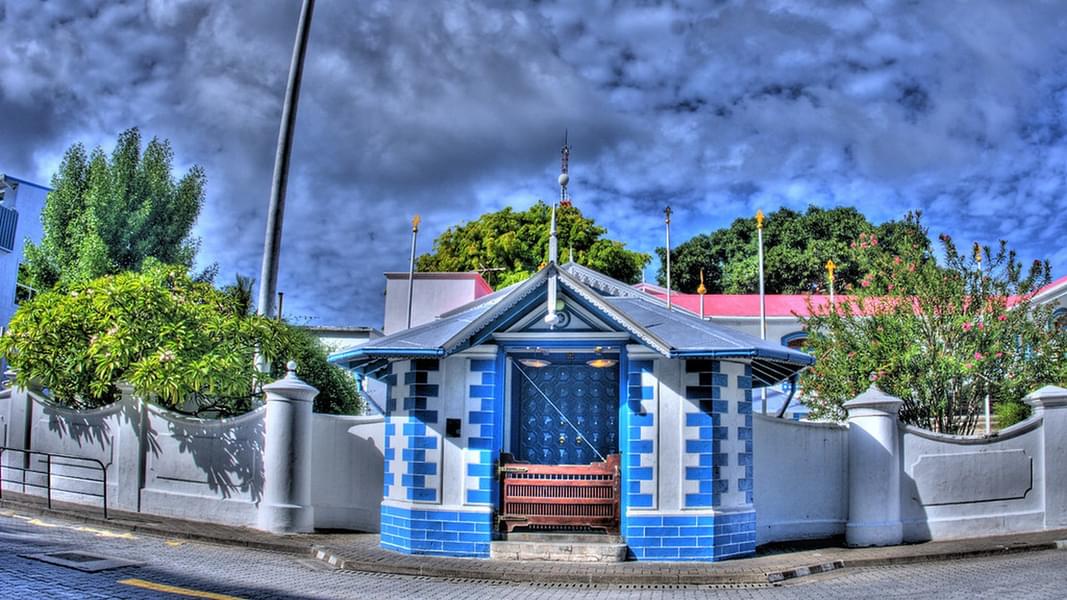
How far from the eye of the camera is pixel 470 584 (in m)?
10.3

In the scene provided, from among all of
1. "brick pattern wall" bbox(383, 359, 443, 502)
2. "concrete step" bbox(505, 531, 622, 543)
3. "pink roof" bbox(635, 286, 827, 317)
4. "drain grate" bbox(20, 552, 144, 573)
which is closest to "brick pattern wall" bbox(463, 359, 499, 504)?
"brick pattern wall" bbox(383, 359, 443, 502)

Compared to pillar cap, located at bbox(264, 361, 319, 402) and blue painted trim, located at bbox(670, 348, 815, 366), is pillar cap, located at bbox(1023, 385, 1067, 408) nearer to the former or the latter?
blue painted trim, located at bbox(670, 348, 815, 366)

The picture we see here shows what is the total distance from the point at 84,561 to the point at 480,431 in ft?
15.9

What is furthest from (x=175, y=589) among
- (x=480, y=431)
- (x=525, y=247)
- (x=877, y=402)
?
(x=525, y=247)

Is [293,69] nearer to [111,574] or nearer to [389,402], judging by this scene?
[389,402]

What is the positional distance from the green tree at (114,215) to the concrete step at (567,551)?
25.2 meters

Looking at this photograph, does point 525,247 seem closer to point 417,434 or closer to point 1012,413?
point 1012,413

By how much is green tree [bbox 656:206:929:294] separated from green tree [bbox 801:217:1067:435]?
974 inches

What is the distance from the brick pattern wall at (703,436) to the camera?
11.6 m

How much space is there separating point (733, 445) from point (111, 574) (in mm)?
7544

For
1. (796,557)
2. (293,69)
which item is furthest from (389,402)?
(293,69)

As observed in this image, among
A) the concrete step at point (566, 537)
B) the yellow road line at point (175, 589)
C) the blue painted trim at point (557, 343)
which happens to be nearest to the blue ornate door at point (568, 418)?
the blue painted trim at point (557, 343)

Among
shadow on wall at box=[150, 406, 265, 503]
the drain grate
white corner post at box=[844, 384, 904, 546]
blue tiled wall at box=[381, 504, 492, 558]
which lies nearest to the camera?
the drain grate

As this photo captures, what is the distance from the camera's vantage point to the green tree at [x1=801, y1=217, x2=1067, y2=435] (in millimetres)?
16547
